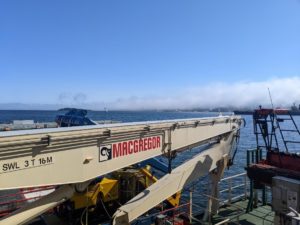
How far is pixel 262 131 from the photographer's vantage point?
11016mm

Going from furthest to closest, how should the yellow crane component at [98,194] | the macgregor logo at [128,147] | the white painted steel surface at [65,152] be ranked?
the yellow crane component at [98,194] < the macgregor logo at [128,147] < the white painted steel surface at [65,152]

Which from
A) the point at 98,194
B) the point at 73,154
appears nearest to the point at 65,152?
the point at 73,154

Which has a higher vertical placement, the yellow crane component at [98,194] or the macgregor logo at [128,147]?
the macgregor logo at [128,147]

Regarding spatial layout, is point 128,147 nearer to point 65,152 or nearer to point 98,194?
point 65,152

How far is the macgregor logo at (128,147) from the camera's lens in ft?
19.9

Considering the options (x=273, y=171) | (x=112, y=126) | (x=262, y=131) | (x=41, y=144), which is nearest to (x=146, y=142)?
(x=112, y=126)

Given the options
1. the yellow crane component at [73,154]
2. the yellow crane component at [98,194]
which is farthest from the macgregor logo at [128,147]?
the yellow crane component at [98,194]

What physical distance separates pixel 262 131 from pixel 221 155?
1824mm

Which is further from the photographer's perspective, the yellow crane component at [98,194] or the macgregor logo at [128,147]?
the yellow crane component at [98,194]

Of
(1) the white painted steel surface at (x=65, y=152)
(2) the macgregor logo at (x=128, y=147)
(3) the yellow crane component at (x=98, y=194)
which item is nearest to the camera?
(1) the white painted steel surface at (x=65, y=152)

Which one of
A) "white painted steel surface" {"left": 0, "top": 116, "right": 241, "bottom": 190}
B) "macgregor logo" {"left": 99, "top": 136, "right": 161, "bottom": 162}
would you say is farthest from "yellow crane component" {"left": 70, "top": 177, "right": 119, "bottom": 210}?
"white painted steel surface" {"left": 0, "top": 116, "right": 241, "bottom": 190}

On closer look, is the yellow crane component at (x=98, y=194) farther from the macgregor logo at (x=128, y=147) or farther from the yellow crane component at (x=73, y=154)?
the macgregor logo at (x=128, y=147)

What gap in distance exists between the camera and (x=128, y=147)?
665 centimetres

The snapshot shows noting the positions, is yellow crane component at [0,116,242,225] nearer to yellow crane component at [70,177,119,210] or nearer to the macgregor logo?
the macgregor logo
